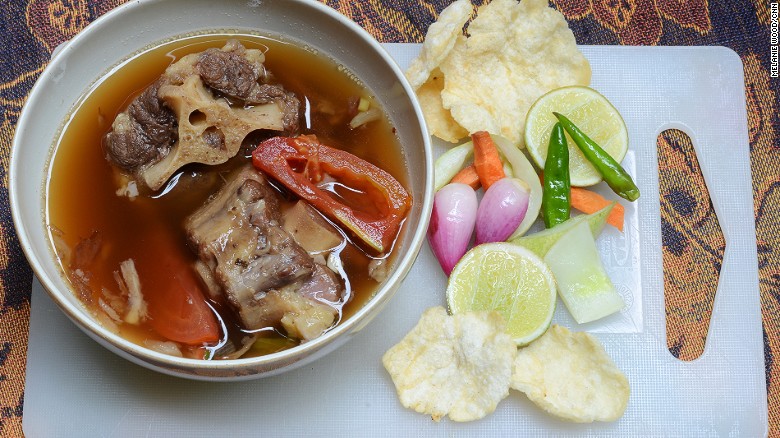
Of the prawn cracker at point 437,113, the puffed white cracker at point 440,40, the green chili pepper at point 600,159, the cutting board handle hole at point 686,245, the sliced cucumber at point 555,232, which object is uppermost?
the puffed white cracker at point 440,40

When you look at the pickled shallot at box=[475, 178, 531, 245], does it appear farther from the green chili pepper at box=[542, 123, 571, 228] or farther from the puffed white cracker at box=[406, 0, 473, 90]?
the puffed white cracker at box=[406, 0, 473, 90]

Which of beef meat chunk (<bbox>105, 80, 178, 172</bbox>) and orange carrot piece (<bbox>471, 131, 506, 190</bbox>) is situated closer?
beef meat chunk (<bbox>105, 80, 178, 172</bbox>)

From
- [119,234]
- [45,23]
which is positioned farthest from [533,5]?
[45,23]

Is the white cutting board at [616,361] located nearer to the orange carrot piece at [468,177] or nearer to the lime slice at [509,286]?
the lime slice at [509,286]

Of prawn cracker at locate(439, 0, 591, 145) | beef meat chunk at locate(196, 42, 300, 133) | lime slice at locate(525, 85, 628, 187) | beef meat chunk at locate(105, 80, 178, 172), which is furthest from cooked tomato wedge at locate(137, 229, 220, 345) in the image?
lime slice at locate(525, 85, 628, 187)

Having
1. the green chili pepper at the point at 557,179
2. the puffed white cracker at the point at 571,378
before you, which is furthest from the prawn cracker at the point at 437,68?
the puffed white cracker at the point at 571,378

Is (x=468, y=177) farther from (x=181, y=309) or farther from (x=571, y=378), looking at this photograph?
(x=181, y=309)

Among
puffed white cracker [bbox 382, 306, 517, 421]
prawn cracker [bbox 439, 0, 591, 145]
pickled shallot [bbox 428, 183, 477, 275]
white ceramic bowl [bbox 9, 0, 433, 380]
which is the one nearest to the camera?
white ceramic bowl [bbox 9, 0, 433, 380]
